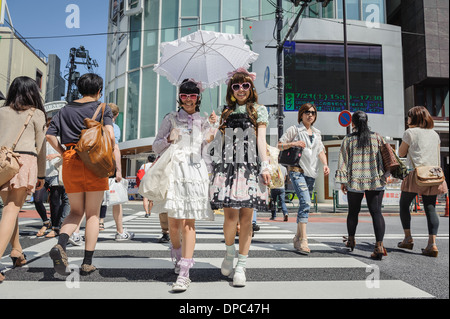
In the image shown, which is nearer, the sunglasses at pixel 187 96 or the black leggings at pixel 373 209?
the sunglasses at pixel 187 96

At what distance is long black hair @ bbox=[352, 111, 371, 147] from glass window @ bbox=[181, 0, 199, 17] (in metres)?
21.2

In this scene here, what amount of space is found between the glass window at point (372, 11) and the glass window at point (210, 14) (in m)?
10.8

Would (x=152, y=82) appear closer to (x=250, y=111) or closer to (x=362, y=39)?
(x=362, y=39)

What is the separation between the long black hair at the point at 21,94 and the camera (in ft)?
9.70

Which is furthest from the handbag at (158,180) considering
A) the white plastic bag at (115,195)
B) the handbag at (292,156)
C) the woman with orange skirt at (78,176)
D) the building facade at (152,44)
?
the building facade at (152,44)

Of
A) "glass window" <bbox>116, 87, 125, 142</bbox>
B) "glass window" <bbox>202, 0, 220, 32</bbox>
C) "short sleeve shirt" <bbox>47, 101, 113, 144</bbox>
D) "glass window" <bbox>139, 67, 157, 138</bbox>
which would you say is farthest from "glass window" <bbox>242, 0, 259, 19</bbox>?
"short sleeve shirt" <bbox>47, 101, 113, 144</bbox>

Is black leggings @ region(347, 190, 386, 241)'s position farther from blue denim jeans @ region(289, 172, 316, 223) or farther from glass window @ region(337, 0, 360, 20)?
glass window @ region(337, 0, 360, 20)

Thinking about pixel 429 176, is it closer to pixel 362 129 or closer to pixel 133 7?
pixel 362 129

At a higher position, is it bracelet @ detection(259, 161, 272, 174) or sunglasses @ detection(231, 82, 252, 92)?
sunglasses @ detection(231, 82, 252, 92)

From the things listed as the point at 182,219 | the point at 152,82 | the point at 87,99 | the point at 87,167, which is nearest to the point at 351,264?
the point at 182,219

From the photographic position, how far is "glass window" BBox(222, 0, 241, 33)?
22.2 m

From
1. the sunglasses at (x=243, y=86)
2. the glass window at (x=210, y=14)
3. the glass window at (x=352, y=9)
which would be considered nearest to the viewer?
the sunglasses at (x=243, y=86)

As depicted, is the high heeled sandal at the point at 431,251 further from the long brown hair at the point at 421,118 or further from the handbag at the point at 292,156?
the handbag at the point at 292,156
